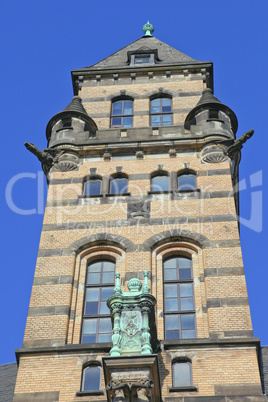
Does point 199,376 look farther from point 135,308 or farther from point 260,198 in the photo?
point 260,198

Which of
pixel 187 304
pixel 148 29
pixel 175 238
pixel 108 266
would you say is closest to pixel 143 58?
pixel 148 29

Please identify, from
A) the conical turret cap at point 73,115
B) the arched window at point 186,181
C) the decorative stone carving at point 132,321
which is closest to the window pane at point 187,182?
the arched window at point 186,181

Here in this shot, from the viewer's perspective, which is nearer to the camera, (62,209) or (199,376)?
(199,376)

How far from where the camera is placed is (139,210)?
74.7ft

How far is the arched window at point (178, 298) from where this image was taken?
19.5 metres

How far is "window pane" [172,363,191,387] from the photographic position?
58.3 ft

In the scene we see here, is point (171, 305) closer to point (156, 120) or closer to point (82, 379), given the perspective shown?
point (82, 379)

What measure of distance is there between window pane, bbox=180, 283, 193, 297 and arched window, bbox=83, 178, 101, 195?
184 inches

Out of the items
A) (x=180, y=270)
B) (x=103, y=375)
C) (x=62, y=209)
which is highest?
(x=62, y=209)

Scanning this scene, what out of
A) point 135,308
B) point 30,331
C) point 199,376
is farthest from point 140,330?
point 30,331

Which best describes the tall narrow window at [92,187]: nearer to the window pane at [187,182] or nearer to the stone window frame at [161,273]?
the window pane at [187,182]

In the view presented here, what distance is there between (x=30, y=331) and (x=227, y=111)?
441 inches

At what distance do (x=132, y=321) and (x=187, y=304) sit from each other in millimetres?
3205

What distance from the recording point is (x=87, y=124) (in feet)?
88.3
